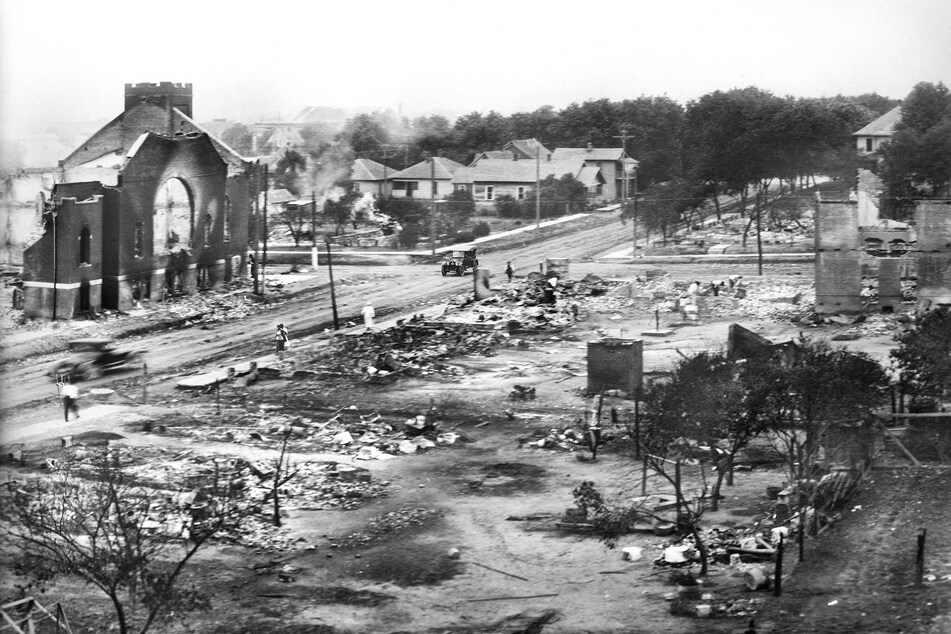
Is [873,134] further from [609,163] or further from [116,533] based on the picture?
[116,533]

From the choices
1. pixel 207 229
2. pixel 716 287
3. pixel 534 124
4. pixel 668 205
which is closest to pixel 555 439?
pixel 716 287

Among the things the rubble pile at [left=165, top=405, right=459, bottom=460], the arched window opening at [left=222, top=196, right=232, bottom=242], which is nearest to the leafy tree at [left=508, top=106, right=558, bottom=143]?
the arched window opening at [left=222, top=196, right=232, bottom=242]

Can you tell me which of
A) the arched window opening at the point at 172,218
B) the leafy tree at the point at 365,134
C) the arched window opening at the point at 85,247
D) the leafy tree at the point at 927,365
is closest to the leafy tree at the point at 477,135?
the leafy tree at the point at 365,134

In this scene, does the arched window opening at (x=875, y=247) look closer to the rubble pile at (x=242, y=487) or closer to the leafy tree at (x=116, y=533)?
the rubble pile at (x=242, y=487)

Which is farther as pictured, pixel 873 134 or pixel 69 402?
pixel 873 134

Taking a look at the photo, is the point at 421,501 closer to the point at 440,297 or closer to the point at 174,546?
the point at 174,546

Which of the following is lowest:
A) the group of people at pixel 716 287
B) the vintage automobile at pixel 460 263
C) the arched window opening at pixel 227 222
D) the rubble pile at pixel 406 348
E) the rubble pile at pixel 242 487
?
the rubble pile at pixel 242 487
